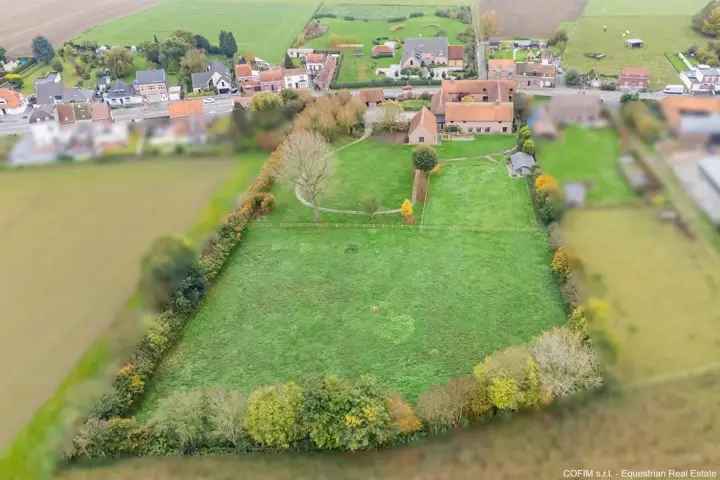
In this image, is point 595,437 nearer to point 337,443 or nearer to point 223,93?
point 337,443

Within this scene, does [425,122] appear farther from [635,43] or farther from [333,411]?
[635,43]

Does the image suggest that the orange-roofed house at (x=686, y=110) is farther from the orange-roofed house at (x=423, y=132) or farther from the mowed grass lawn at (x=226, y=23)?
the mowed grass lawn at (x=226, y=23)

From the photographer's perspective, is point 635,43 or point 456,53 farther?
point 635,43

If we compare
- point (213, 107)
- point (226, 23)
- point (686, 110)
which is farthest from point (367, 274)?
point (226, 23)

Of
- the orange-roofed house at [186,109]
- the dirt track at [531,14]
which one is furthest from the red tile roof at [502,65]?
the orange-roofed house at [186,109]

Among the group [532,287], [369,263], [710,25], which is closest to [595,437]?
[532,287]
